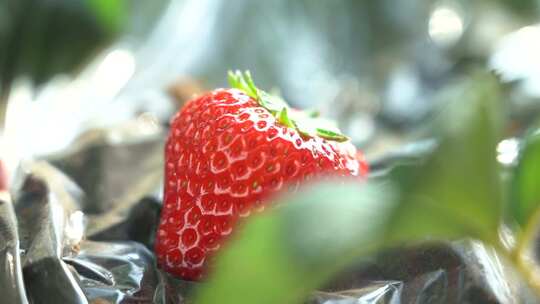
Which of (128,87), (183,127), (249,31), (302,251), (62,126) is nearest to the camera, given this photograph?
(302,251)

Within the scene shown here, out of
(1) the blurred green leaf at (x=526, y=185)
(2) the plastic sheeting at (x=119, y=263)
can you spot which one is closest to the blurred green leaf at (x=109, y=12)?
(2) the plastic sheeting at (x=119, y=263)

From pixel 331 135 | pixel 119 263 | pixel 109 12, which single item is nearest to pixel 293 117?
pixel 331 135

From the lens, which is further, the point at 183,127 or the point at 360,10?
the point at 360,10

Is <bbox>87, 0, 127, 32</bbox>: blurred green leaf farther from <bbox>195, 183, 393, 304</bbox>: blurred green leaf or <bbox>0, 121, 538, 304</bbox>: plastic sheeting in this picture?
<bbox>195, 183, 393, 304</bbox>: blurred green leaf

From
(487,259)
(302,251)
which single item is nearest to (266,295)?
(302,251)

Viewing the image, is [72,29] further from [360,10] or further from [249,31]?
[360,10]

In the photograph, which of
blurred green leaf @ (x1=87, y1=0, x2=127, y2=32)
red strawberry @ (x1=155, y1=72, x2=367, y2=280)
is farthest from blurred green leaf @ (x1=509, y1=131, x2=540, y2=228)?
blurred green leaf @ (x1=87, y1=0, x2=127, y2=32)

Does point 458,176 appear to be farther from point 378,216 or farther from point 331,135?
point 331,135
